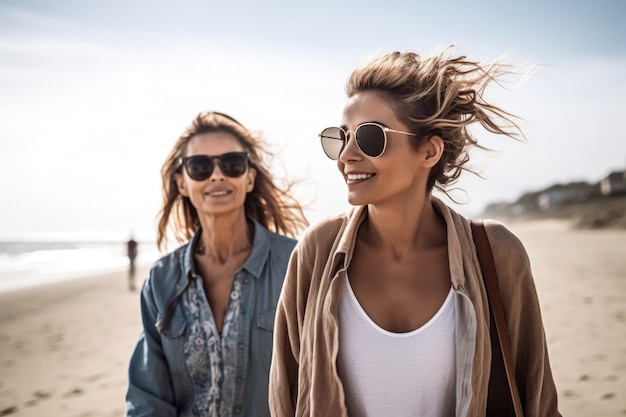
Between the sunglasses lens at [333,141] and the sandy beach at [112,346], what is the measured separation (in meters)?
3.91

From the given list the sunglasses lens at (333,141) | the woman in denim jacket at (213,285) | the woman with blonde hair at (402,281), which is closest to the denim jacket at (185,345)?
the woman in denim jacket at (213,285)

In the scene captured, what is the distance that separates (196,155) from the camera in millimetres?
3729

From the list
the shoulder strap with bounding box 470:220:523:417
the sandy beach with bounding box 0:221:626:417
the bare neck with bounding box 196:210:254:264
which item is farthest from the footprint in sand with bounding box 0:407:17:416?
the shoulder strap with bounding box 470:220:523:417

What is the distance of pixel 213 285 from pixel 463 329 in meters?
1.97

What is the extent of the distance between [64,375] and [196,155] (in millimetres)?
5125

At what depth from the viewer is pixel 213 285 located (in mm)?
3574

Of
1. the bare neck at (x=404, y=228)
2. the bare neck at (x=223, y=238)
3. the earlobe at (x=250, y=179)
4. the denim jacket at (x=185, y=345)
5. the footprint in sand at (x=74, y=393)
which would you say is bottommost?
the footprint in sand at (x=74, y=393)

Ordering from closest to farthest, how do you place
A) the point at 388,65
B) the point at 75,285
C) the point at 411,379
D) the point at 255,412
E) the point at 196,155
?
the point at 411,379, the point at 388,65, the point at 255,412, the point at 196,155, the point at 75,285

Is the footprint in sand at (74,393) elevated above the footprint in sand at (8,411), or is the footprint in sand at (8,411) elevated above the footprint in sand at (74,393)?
the footprint in sand at (74,393)

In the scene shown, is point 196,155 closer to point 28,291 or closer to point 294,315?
point 294,315

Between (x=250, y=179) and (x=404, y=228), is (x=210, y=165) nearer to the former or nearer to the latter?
(x=250, y=179)

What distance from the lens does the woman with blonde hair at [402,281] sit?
209 centimetres

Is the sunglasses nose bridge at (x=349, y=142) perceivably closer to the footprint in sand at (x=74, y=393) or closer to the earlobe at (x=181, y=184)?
the earlobe at (x=181, y=184)

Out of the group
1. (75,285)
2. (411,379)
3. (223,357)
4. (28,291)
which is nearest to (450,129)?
(411,379)
